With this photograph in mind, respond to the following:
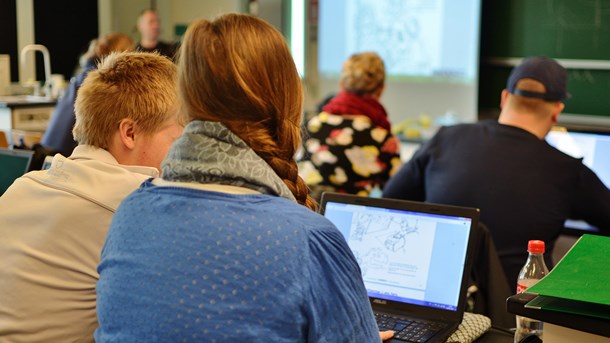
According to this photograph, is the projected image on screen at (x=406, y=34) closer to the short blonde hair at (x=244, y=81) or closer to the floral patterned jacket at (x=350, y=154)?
the floral patterned jacket at (x=350, y=154)

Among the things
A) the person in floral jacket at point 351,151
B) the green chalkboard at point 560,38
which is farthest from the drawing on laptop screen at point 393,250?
the green chalkboard at point 560,38

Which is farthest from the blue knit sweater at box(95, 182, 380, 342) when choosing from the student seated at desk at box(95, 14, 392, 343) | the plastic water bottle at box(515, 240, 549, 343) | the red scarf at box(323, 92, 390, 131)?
the red scarf at box(323, 92, 390, 131)

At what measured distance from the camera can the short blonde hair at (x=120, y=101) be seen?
71.2 inches

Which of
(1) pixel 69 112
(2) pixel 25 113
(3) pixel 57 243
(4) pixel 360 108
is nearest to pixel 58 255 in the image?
(3) pixel 57 243

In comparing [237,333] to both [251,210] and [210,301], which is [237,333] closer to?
[210,301]

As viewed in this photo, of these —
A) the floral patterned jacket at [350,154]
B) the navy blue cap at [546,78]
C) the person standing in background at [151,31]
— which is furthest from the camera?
the person standing in background at [151,31]

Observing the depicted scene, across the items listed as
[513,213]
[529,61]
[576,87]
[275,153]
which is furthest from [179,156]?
[576,87]

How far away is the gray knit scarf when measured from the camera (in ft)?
4.01

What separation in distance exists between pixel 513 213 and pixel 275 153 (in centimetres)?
156

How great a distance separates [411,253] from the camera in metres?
1.93

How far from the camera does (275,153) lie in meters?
1.28

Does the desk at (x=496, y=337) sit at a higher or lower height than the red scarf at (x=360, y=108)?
lower

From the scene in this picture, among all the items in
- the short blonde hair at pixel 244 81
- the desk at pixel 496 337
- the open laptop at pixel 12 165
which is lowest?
the desk at pixel 496 337

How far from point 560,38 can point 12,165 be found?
14.5ft
